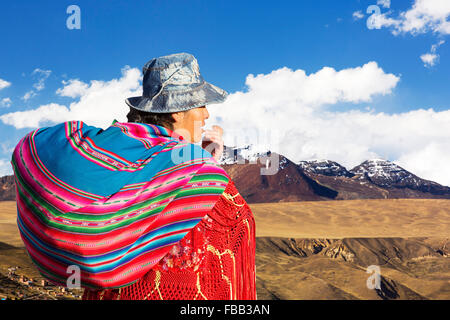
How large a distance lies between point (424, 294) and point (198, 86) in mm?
12901

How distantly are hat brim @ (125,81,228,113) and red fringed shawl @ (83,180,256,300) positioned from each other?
39 cm

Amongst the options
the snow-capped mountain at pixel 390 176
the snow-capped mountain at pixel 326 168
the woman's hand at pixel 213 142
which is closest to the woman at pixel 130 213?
the woman's hand at pixel 213 142

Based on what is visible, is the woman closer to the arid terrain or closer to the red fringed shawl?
the red fringed shawl

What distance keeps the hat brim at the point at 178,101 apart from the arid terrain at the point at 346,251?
5481 mm

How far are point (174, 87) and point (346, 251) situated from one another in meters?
18.0

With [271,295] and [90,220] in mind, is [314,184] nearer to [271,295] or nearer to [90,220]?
[271,295]

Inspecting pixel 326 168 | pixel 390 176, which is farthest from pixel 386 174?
pixel 326 168

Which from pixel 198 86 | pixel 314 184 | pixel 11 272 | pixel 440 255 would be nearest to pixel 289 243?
pixel 440 255

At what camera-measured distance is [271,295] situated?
1020 centimetres

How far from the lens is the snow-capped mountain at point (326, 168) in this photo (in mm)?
76250

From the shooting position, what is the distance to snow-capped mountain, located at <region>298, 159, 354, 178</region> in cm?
7625

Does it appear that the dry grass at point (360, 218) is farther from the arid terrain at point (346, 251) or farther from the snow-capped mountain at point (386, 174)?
the snow-capped mountain at point (386, 174)

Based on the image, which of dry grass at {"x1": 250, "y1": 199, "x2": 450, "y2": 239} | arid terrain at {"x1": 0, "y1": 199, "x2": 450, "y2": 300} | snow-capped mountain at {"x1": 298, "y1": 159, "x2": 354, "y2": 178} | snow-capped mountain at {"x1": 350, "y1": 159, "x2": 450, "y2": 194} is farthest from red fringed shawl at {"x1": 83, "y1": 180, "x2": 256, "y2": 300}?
snow-capped mountain at {"x1": 298, "y1": 159, "x2": 354, "y2": 178}

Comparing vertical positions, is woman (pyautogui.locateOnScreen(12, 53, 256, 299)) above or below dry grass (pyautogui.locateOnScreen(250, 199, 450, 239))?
above
